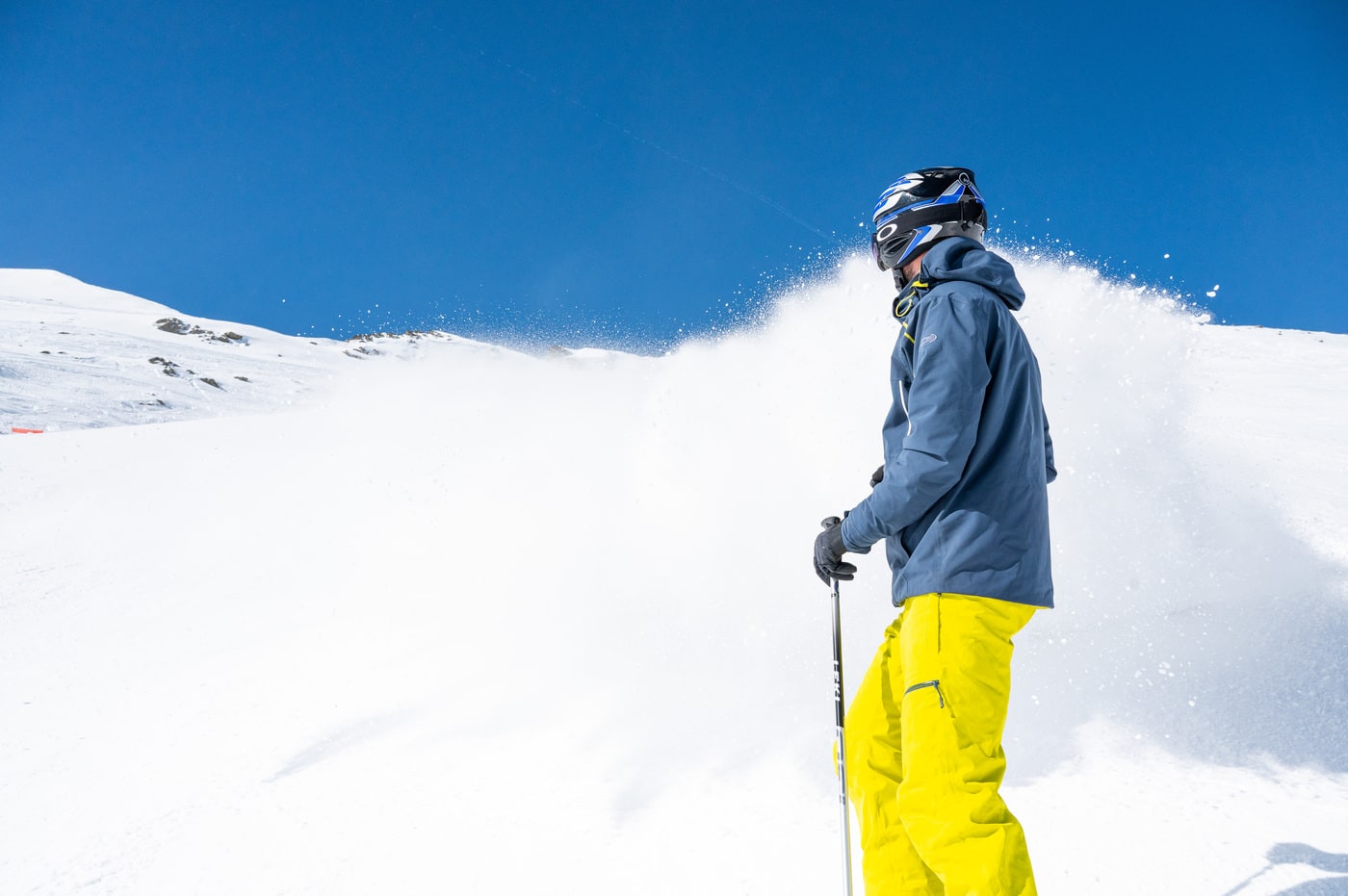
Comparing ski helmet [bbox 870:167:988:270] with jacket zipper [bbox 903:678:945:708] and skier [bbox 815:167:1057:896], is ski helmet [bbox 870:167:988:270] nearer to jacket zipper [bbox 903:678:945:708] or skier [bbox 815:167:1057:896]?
skier [bbox 815:167:1057:896]

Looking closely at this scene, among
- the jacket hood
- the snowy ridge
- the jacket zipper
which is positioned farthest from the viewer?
the snowy ridge

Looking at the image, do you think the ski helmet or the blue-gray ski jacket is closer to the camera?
the blue-gray ski jacket

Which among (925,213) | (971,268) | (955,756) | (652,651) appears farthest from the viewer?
(652,651)

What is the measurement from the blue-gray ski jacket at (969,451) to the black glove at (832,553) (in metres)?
0.21

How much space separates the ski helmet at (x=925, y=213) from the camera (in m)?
2.36

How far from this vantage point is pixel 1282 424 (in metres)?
12.2

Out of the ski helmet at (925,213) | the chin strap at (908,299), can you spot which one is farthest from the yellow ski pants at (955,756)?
the ski helmet at (925,213)

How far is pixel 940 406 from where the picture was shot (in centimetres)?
198

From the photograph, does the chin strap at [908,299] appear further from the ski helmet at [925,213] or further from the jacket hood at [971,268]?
the ski helmet at [925,213]

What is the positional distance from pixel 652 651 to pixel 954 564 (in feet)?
10.0

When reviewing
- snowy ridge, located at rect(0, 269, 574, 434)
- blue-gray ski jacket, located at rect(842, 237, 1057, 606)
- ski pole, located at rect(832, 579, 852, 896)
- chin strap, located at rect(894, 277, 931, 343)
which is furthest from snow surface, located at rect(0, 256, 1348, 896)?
snowy ridge, located at rect(0, 269, 574, 434)

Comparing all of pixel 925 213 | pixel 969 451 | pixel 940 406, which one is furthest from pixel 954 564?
pixel 925 213

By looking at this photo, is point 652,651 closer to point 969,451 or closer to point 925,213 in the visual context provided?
point 969,451

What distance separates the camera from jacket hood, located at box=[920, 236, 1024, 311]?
6.87 feet
